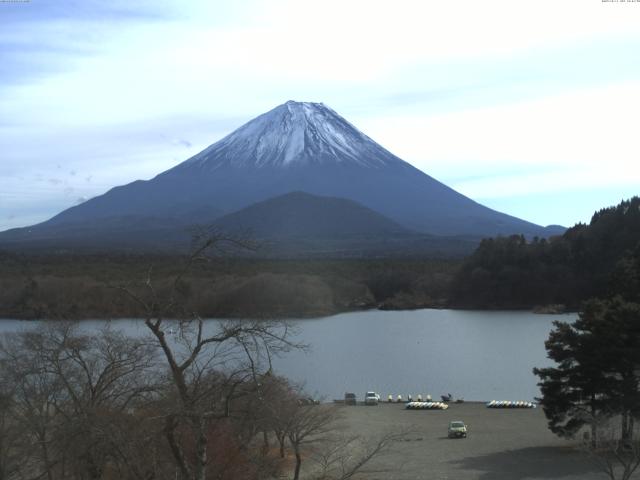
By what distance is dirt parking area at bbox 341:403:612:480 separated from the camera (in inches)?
494

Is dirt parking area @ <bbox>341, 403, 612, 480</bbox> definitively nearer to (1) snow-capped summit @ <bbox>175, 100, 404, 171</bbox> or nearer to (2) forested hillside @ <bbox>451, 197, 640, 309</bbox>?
(2) forested hillside @ <bbox>451, 197, 640, 309</bbox>

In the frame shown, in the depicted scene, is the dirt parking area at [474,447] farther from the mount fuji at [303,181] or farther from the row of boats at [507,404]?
the mount fuji at [303,181]

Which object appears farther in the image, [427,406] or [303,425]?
[427,406]

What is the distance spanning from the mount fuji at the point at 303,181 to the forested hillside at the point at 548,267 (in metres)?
49.1

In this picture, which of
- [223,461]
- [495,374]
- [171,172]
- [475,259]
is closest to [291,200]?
[171,172]

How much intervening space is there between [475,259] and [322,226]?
45.6 metres

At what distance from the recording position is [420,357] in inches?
1110

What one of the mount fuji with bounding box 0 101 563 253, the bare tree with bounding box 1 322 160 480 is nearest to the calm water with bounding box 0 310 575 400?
the bare tree with bounding box 1 322 160 480

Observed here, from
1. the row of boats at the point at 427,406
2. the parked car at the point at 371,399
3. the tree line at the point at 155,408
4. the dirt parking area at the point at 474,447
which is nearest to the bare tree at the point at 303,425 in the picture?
the tree line at the point at 155,408

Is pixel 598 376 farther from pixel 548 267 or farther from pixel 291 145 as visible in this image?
pixel 291 145

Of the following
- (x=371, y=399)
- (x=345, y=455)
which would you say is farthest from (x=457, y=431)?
(x=371, y=399)

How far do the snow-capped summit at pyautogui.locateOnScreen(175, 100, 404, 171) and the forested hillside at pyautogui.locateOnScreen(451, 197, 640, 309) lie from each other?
62.8m

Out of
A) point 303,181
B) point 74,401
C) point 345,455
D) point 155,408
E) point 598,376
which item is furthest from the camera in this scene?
point 303,181

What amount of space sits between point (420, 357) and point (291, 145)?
91243 mm
